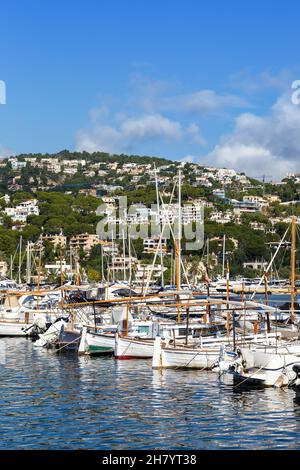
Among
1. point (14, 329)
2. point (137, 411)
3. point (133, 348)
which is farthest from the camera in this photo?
point (14, 329)

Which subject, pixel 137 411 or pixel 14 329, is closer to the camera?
pixel 137 411

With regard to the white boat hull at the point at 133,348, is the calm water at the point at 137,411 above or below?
below

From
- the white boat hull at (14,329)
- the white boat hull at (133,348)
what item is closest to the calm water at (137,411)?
the white boat hull at (133,348)

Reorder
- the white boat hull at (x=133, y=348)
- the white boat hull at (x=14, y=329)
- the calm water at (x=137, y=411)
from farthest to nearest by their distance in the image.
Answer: the white boat hull at (x=14, y=329)
the white boat hull at (x=133, y=348)
the calm water at (x=137, y=411)

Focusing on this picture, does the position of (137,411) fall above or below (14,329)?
below

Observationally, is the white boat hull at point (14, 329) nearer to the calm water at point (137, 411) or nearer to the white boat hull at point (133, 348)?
the white boat hull at point (133, 348)

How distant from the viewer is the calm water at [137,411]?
2098 centimetres

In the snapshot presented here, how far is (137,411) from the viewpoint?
24.8 metres

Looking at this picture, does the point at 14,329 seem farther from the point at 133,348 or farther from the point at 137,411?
the point at 137,411

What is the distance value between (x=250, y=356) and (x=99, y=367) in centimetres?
842

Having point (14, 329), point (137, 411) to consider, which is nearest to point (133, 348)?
point (137, 411)

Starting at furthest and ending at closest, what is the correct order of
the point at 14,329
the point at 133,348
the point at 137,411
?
the point at 14,329 → the point at 133,348 → the point at 137,411
